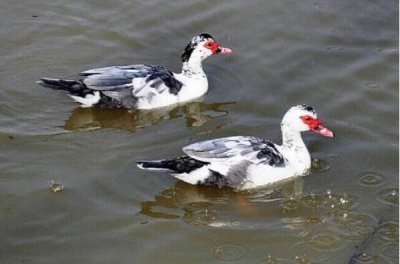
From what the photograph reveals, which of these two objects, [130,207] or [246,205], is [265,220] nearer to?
[246,205]

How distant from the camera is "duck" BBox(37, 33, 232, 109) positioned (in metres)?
8.66

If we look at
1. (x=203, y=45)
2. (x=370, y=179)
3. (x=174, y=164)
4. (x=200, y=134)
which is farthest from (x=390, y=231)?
(x=203, y=45)

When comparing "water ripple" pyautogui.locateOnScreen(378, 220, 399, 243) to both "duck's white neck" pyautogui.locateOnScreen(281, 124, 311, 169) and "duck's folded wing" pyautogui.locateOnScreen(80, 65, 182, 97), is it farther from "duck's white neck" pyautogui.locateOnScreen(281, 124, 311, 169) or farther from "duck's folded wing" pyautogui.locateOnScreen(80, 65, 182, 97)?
"duck's folded wing" pyautogui.locateOnScreen(80, 65, 182, 97)

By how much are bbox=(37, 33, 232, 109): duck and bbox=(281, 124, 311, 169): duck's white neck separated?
5.09ft

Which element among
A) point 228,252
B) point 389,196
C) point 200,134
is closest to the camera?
point 228,252

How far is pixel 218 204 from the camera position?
24.0 feet

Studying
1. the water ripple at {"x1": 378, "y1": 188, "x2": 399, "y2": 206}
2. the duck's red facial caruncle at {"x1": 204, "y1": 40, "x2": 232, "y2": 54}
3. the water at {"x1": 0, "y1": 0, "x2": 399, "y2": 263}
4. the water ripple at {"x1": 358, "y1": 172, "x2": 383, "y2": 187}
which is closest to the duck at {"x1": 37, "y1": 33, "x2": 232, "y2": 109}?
the duck's red facial caruncle at {"x1": 204, "y1": 40, "x2": 232, "y2": 54}

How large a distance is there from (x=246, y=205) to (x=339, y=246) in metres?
0.95

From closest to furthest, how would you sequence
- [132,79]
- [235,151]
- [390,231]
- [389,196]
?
1. [390,231]
2. [389,196]
3. [235,151]
4. [132,79]

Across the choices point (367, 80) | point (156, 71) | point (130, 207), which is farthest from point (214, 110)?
point (130, 207)

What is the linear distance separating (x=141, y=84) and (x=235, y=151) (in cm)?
170

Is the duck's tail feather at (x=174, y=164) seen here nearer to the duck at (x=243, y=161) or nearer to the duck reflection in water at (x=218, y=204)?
the duck at (x=243, y=161)

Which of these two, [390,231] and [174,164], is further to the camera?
[174,164]

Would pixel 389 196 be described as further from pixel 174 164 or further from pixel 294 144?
pixel 174 164
